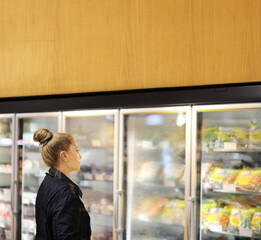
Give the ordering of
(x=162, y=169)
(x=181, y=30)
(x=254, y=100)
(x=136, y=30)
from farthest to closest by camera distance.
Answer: (x=162, y=169) < (x=136, y=30) < (x=181, y=30) < (x=254, y=100)

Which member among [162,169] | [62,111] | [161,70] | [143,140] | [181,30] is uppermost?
[181,30]

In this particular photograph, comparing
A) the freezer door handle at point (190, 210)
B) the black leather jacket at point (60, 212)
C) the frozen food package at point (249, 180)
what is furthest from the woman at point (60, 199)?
the frozen food package at point (249, 180)

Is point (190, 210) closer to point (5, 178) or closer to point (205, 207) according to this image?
point (205, 207)

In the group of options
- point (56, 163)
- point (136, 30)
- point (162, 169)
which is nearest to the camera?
point (56, 163)

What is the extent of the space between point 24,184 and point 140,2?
7.58 feet

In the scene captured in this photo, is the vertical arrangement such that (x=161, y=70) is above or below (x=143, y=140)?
above

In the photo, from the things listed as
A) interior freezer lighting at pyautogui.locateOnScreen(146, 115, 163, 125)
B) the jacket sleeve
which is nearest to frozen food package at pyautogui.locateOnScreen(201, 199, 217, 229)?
interior freezer lighting at pyautogui.locateOnScreen(146, 115, 163, 125)

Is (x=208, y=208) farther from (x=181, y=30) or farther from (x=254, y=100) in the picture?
(x=181, y=30)

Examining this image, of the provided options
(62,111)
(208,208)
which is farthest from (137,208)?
(62,111)

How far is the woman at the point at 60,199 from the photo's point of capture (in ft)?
6.64

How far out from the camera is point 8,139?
3.92 metres

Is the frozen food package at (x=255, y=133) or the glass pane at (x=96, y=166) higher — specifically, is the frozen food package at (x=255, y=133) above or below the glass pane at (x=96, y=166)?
above

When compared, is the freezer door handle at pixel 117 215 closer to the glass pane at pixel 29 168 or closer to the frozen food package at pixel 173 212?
the frozen food package at pixel 173 212

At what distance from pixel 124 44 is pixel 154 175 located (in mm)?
1227
